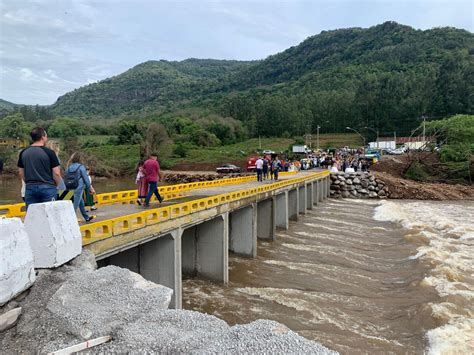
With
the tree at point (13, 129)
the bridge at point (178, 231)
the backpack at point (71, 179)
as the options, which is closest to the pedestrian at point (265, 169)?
the bridge at point (178, 231)

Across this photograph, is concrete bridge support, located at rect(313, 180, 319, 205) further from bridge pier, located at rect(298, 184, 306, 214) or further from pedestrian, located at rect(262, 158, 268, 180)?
pedestrian, located at rect(262, 158, 268, 180)

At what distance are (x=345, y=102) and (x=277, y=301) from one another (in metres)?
102

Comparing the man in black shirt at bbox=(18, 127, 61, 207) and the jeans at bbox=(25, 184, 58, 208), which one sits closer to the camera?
the man in black shirt at bbox=(18, 127, 61, 207)

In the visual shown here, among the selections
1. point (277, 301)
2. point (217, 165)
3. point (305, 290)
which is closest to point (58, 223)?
point (277, 301)

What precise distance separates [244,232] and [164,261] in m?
7.05

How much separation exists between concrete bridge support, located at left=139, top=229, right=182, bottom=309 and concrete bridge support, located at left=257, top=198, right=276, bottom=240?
32.9 ft

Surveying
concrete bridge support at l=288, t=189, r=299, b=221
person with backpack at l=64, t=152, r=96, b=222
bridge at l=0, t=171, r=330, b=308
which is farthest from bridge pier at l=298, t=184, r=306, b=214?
person with backpack at l=64, t=152, r=96, b=222

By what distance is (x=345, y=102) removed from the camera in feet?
352

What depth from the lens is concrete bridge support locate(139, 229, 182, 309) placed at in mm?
10188

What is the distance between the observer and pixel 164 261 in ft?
33.8

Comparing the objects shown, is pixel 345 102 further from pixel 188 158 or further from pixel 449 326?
pixel 449 326

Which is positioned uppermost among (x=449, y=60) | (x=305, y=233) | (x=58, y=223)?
(x=449, y=60)

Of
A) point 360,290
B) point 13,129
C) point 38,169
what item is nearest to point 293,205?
point 360,290

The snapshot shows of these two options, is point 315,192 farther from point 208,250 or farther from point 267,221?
point 208,250
